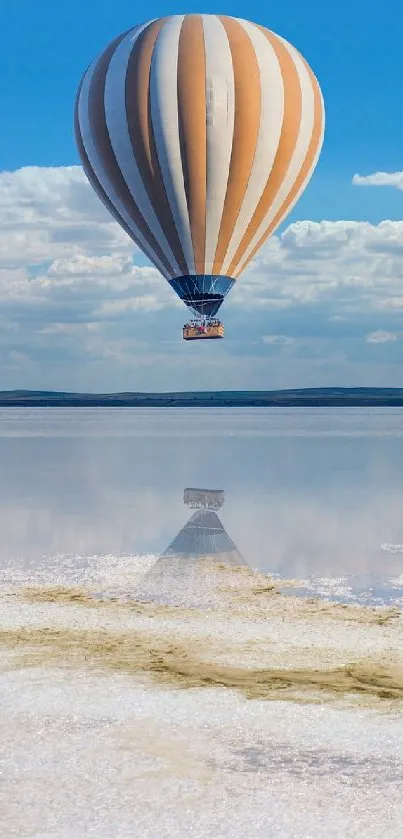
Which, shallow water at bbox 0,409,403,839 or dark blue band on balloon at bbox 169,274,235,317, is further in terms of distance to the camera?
dark blue band on balloon at bbox 169,274,235,317

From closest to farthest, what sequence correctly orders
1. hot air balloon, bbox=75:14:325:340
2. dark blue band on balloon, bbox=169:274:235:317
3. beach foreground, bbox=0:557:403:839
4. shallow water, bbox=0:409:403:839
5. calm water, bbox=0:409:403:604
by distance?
beach foreground, bbox=0:557:403:839 < shallow water, bbox=0:409:403:839 < calm water, bbox=0:409:403:604 < hot air balloon, bbox=75:14:325:340 < dark blue band on balloon, bbox=169:274:235:317

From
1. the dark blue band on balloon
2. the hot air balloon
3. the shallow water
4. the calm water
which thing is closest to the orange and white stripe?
the hot air balloon

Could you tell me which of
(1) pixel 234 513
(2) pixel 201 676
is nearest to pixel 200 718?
(2) pixel 201 676

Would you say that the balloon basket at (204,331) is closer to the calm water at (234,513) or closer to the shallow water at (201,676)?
the calm water at (234,513)

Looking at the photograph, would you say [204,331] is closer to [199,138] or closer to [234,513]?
[199,138]

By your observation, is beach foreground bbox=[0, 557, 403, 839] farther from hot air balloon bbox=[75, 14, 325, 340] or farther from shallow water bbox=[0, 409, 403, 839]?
hot air balloon bbox=[75, 14, 325, 340]

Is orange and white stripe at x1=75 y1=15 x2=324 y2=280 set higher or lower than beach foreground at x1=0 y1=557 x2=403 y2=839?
higher

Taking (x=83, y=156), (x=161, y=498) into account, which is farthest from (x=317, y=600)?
(x=83, y=156)

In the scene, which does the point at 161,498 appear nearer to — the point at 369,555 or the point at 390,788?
the point at 369,555
